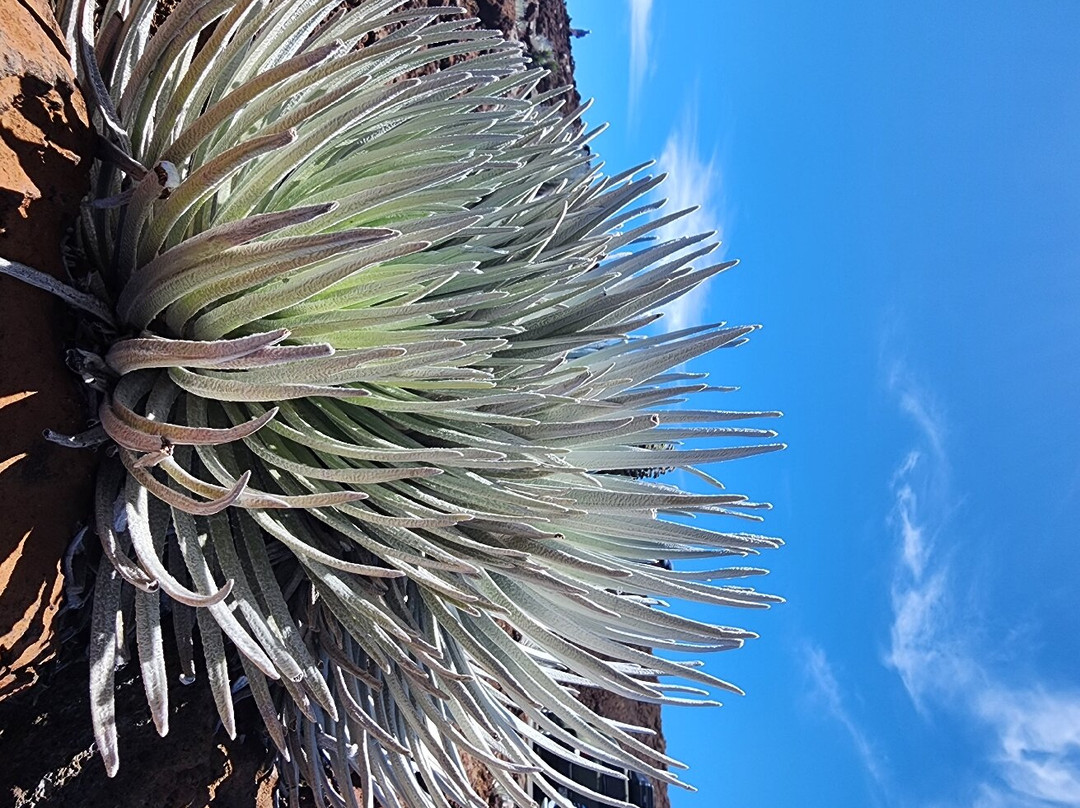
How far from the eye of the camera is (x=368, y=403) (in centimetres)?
115

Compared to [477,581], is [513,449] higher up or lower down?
higher up

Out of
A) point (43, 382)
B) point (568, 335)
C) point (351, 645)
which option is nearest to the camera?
point (43, 382)

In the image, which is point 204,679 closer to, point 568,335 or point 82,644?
point 82,644

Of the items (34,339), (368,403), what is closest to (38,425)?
(34,339)

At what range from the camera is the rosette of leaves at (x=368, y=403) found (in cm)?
96

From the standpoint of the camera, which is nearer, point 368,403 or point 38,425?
point 38,425

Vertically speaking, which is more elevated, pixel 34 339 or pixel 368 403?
pixel 368 403

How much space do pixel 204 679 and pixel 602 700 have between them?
264 centimetres

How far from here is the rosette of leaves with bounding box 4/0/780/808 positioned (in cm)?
96

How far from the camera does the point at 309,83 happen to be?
106 cm

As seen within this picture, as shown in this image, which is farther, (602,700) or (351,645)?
(602,700)

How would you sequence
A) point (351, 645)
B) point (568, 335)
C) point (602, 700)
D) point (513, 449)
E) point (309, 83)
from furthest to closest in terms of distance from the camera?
point (602, 700) → point (568, 335) → point (351, 645) → point (513, 449) → point (309, 83)

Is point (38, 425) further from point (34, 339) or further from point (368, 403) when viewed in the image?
point (368, 403)

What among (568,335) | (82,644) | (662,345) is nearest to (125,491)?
(82,644)
